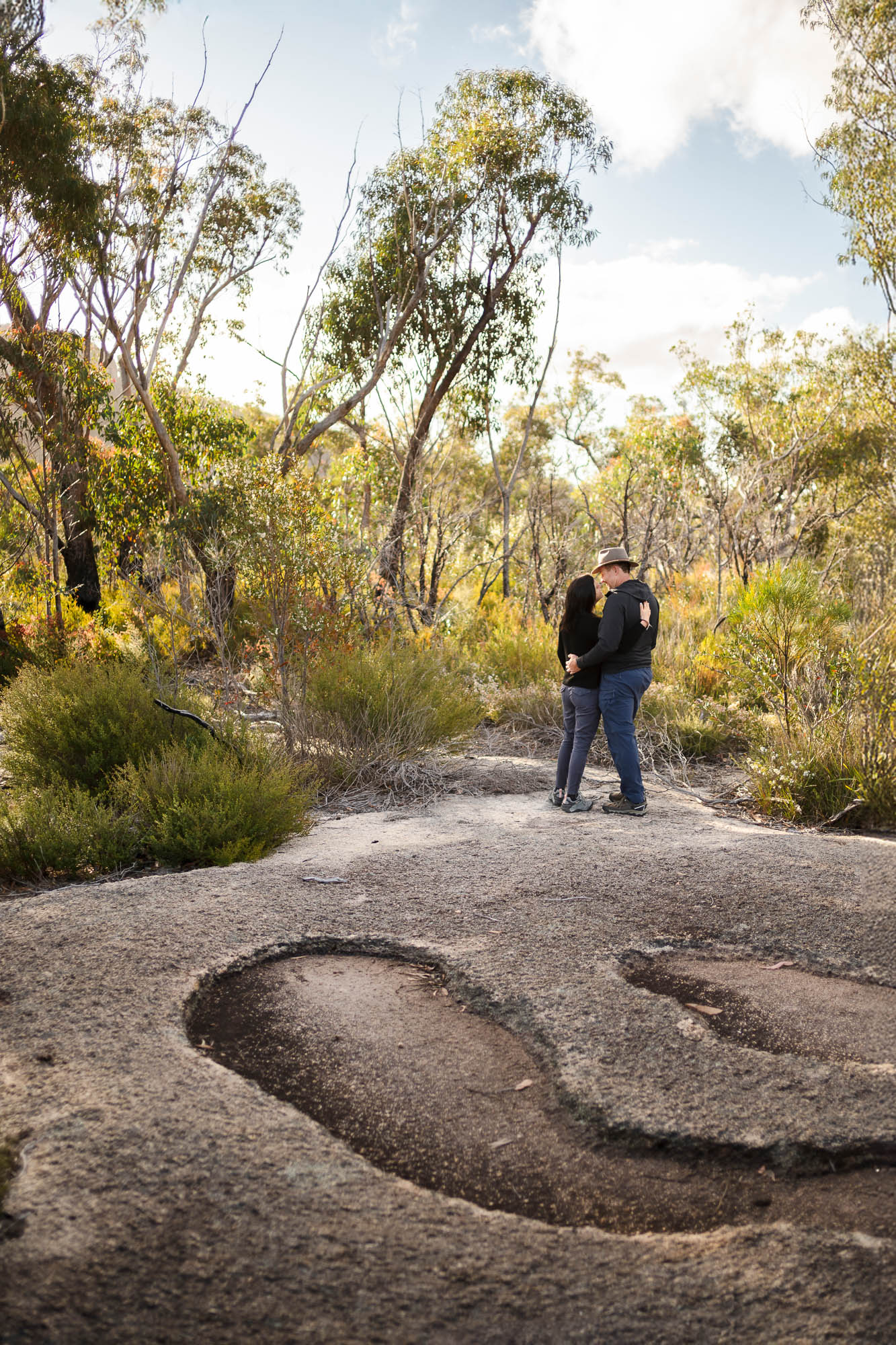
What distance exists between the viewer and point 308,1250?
1.87m

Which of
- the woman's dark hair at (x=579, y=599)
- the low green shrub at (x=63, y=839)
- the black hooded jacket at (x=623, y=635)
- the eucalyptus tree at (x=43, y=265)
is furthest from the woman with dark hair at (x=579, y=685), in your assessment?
the eucalyptus tree at (x=43, y=265)

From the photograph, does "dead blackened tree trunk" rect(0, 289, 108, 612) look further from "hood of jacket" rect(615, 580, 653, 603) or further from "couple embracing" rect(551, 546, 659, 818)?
"hood of jacket" rect(615, 580, 653, 603)

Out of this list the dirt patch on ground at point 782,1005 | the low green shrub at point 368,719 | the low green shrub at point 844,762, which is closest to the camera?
the dirt patch on ground at point 782,1005

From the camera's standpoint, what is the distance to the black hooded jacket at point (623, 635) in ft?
20.2

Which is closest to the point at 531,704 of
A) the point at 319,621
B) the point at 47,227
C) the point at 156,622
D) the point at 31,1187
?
the point at 319,621

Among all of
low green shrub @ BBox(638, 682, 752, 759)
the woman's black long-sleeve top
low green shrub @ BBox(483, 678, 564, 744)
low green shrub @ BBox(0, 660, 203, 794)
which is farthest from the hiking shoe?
low green shrub @ BBox(0, 660, 203, 794)

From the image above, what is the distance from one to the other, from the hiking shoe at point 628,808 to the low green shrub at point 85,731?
2.89 m

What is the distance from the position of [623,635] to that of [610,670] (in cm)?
27

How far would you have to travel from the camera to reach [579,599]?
6441mm

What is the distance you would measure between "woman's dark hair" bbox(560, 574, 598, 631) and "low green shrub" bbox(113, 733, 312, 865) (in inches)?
87.2

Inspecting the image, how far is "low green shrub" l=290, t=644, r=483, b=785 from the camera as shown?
7031mm

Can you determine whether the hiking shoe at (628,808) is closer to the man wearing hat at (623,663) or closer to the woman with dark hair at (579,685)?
the man wearing hat at (623,663)

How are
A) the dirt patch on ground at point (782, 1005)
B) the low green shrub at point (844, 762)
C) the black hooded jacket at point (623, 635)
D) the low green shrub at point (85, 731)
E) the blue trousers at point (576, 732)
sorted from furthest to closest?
1. the blue trousers at point (576, 732)
2. the black hooded jacket at point (623, 635)
3. the low green shrub at point (85, 731)
4. the low green shrub at point (844, 762)
5. the dirt patch on ground at point (782, 1005)

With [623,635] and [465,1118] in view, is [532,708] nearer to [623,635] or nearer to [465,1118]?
[623,635]
